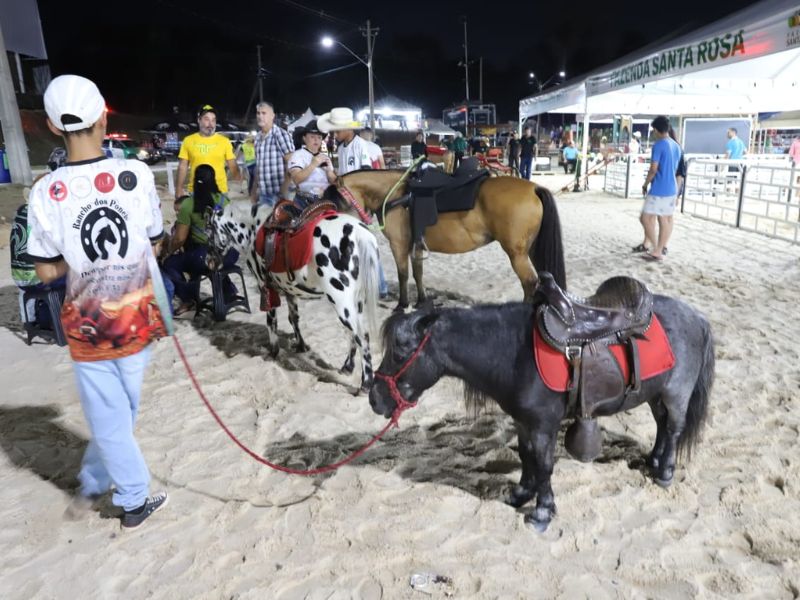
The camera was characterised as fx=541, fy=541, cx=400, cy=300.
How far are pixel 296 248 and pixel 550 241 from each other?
242cm

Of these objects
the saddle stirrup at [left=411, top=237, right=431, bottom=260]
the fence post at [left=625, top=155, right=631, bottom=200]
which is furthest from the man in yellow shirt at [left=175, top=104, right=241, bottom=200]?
the fence post at [left=625, top=155, right=631, bottom=200]

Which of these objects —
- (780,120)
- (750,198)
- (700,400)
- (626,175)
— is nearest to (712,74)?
(626,175)

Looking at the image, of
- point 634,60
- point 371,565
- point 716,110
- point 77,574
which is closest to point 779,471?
point 371,565

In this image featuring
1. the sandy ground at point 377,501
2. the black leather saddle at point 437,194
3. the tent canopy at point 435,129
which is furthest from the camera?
the tent canopy at point 435,129

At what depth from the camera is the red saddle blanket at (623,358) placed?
2174mm

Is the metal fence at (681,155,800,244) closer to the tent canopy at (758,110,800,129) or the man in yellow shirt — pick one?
the tent canopy at (758,110,800,129)

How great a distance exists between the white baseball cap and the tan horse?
2855 millimetres

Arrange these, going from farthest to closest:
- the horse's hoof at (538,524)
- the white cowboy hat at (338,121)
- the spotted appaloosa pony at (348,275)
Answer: the white cowboy hat at (338,121), the spotted appaloosa pony at (348,275), the horse's hoof at (538,524)

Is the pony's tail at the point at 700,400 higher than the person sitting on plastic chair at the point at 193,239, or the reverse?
the person sitting on plastic chair at the point at 193,239

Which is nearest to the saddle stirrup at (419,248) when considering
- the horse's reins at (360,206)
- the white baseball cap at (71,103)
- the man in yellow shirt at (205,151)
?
the horse's reins at (360,206)

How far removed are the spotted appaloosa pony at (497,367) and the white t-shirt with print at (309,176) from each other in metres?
3.14

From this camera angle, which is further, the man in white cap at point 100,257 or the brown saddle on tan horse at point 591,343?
the brown saddle on tan horse at point 591,343

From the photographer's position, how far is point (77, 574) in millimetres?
2186

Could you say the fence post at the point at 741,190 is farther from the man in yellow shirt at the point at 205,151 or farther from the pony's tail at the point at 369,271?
the man in yellow shirt at the point at 205,151
